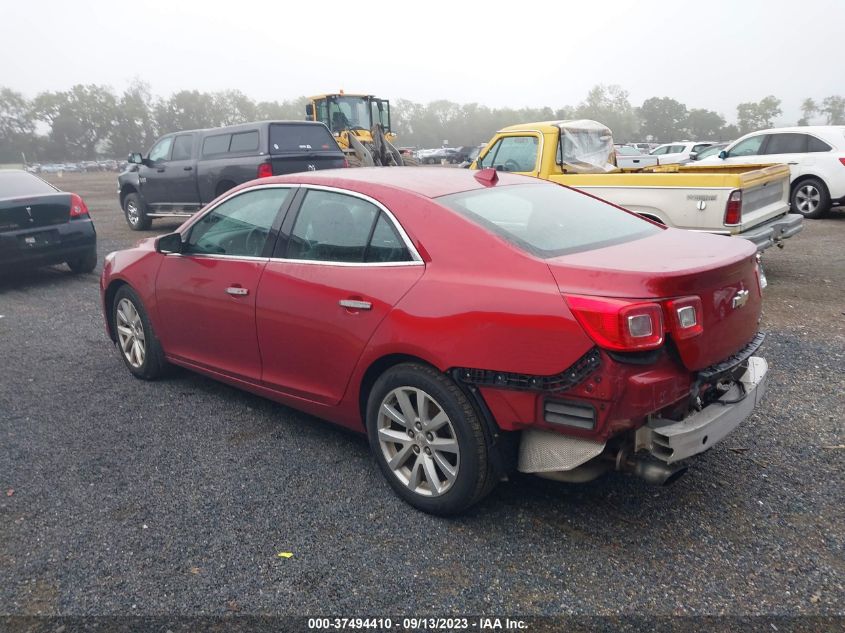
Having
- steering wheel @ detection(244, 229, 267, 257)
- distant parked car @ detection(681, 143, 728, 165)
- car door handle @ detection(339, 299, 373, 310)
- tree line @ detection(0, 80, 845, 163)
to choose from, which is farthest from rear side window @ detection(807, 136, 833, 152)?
tree line @ detection(0, 80, 845, 163)

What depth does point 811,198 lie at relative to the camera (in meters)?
12.6

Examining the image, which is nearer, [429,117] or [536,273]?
[536,273]

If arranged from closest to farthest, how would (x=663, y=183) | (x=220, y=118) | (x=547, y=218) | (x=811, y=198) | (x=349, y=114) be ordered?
1. (x=547, y=218)
2. (x=663, y=183)
3. (x=811, y=198)
4. (x=349, y=114)
5. (x=220, y=118)

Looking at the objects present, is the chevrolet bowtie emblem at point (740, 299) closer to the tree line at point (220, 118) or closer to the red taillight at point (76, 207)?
the red taillight at point (76, 207)

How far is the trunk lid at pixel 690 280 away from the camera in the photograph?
8.71 ft

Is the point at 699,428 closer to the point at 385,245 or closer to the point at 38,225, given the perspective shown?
the point at 385,245

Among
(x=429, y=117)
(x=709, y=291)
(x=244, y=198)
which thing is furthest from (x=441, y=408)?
(x=429, y=117)

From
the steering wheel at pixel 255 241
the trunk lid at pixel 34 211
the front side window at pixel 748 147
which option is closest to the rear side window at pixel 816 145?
the front side window at pixel 748 147

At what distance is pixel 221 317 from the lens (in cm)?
420

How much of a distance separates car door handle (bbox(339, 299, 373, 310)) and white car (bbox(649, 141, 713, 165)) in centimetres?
2233

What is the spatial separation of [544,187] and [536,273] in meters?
1.33

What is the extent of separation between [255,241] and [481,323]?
1822 mm

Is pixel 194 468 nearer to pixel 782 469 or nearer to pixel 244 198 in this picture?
pixel 244 198

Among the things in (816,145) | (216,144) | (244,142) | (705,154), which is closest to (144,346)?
(244,142)
